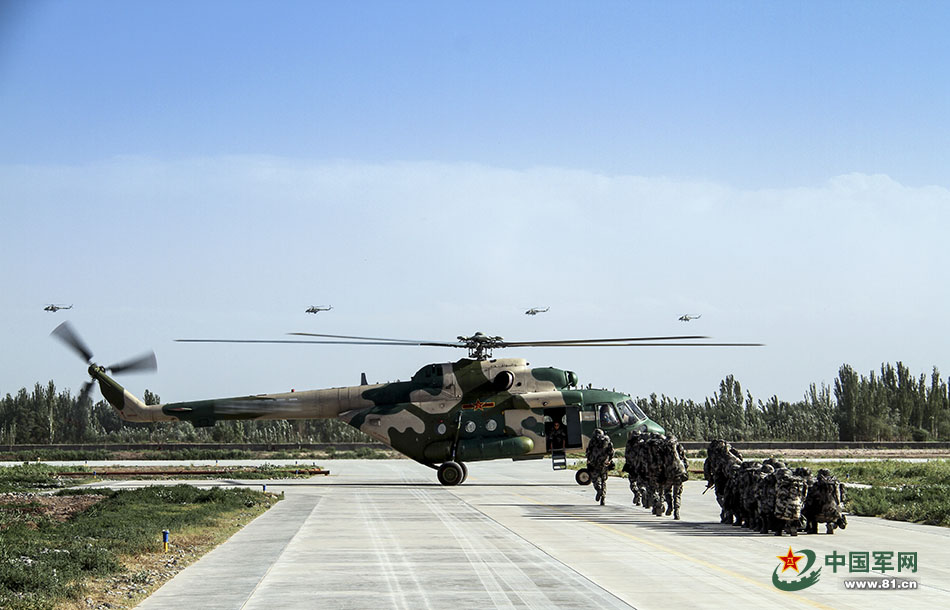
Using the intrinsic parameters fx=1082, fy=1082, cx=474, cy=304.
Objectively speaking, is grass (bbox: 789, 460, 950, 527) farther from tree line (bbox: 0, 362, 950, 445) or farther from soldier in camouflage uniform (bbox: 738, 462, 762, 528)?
tree line (bbox: 0, 362, 950, 445)

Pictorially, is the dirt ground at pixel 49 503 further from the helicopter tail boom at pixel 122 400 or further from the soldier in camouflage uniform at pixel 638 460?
the soldier in camouflage uniform at pixel 638 460

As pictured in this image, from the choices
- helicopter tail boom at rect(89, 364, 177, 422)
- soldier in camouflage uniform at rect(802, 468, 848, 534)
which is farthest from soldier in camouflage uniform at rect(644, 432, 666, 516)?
helicopter tail boom at rect(89, 364, 177, 422)

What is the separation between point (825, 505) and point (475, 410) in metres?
15.3

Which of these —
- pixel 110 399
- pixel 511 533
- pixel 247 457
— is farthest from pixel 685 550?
pixel 247 457

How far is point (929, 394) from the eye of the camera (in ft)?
324

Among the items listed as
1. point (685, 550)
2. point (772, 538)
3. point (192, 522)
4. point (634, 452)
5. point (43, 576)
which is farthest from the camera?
point (634, 452)

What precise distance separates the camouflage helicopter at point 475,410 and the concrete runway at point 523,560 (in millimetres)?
5658

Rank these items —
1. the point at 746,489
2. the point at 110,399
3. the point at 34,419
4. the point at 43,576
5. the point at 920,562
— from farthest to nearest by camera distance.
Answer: the point at 34,419
the point at 110,399
the point at 746,489
the point at 920,562
the point at 43,576

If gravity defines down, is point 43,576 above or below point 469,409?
below

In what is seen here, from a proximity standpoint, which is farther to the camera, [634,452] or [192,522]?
[634,452]

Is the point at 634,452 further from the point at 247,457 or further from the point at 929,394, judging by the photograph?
the point at 929,394

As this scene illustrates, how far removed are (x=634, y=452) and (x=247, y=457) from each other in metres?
43.1

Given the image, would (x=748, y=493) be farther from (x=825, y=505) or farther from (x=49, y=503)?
(x=49, y=503)

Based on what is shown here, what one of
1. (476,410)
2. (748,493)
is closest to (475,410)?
(476,410)
